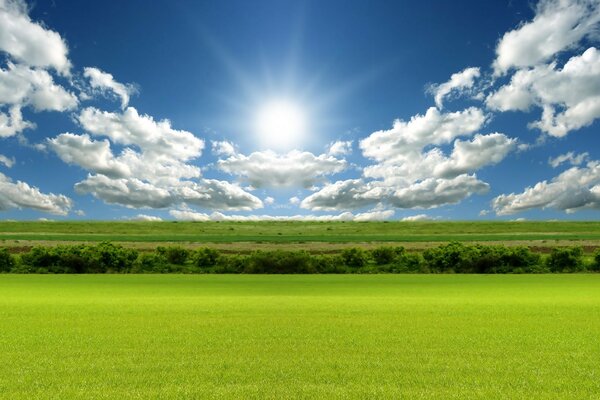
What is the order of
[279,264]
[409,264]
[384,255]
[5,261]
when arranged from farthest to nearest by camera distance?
1. [384,255]
2. [409,264]
3. [279,264]
4. [5,261]

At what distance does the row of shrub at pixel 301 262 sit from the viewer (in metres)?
56.5

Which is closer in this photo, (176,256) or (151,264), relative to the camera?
(151,264)

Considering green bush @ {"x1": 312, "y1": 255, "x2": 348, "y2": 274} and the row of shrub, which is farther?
the row of shrub

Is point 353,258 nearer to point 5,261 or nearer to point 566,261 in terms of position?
point 566,261

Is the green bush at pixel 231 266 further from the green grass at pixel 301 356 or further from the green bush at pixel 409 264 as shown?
the green grass at pixel 301 356

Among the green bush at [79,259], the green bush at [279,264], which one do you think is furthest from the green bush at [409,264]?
the green bush at [79,259]

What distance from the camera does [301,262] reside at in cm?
5678

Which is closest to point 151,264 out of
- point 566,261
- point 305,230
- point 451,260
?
point 451,260

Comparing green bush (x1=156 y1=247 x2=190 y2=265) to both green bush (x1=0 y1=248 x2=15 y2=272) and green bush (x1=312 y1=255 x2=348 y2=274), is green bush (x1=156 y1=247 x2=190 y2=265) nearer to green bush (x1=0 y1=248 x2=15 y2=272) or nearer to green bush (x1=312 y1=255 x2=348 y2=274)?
green bush (x1=312 y1=255 x2=348 y2=274)

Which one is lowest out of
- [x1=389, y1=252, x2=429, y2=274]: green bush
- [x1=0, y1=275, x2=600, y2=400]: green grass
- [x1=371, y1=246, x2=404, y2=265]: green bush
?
[x1=0, y1=275, x2=600, y2=400]: green grass

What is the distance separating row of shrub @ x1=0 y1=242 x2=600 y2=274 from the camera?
56.5 meters

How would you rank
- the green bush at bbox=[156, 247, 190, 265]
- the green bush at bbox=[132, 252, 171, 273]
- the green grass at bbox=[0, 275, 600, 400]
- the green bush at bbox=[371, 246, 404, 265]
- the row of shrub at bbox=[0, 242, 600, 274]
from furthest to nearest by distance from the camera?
the green bush at bbox=[156, 247, 190, 265] → the green bush at bbox=[371, 246, 404, 265] → the green bush at bbox=[132, 252, 171, 273] → the row of shrub at bbox=[0, 242, 600, 274] → the green grass at bbox=[0, 275, 600, 400]

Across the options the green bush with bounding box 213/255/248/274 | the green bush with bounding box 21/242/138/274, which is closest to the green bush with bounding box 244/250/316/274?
the green bush with bounding box 213/255/248/274

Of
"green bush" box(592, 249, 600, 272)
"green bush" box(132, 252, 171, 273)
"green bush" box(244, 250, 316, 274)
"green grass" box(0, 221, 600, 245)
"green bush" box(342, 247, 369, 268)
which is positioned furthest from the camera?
"green grass" box(0, 221, 600, 245)
